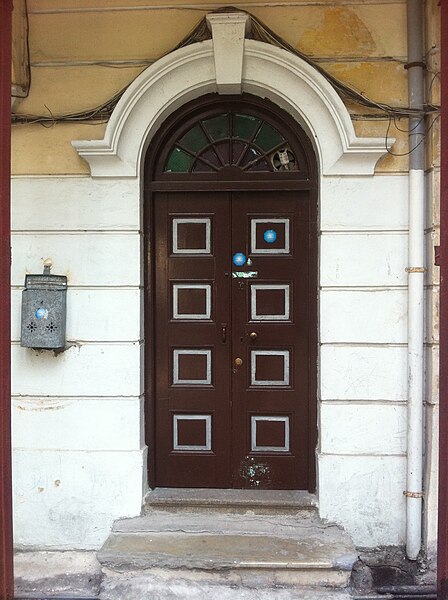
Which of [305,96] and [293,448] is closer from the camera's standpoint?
[305,96]

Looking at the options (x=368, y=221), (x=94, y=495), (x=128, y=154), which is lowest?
(x=94, y=495)

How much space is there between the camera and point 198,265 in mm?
4496

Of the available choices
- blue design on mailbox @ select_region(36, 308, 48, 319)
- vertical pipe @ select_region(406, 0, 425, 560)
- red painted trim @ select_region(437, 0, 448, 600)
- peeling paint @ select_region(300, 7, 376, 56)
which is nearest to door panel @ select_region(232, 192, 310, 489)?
vertical pipe @ select_region(406, 0, 425, 560)

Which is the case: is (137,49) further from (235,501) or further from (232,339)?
(235,501)

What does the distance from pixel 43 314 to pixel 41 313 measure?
19 millimetres

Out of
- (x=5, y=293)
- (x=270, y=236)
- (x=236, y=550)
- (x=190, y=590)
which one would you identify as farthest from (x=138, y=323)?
(x=190, y=590)

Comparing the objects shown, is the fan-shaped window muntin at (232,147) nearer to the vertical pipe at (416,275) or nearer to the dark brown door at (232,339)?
the dark brown door at (232,339)

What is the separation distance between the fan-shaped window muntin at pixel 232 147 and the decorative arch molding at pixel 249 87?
0.91 feet

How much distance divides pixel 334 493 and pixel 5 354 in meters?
2.68

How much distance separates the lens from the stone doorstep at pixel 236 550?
367 centimetres

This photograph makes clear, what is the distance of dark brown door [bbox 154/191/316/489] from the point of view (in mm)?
4465

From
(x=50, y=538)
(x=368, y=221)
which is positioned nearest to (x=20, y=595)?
(x=50, y=538)

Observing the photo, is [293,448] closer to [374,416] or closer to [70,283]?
[374,416]

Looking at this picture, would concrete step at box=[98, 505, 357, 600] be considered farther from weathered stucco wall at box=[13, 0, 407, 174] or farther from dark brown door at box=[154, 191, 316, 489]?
weathered stucco wall at box=[13, 0, 407, 174]
